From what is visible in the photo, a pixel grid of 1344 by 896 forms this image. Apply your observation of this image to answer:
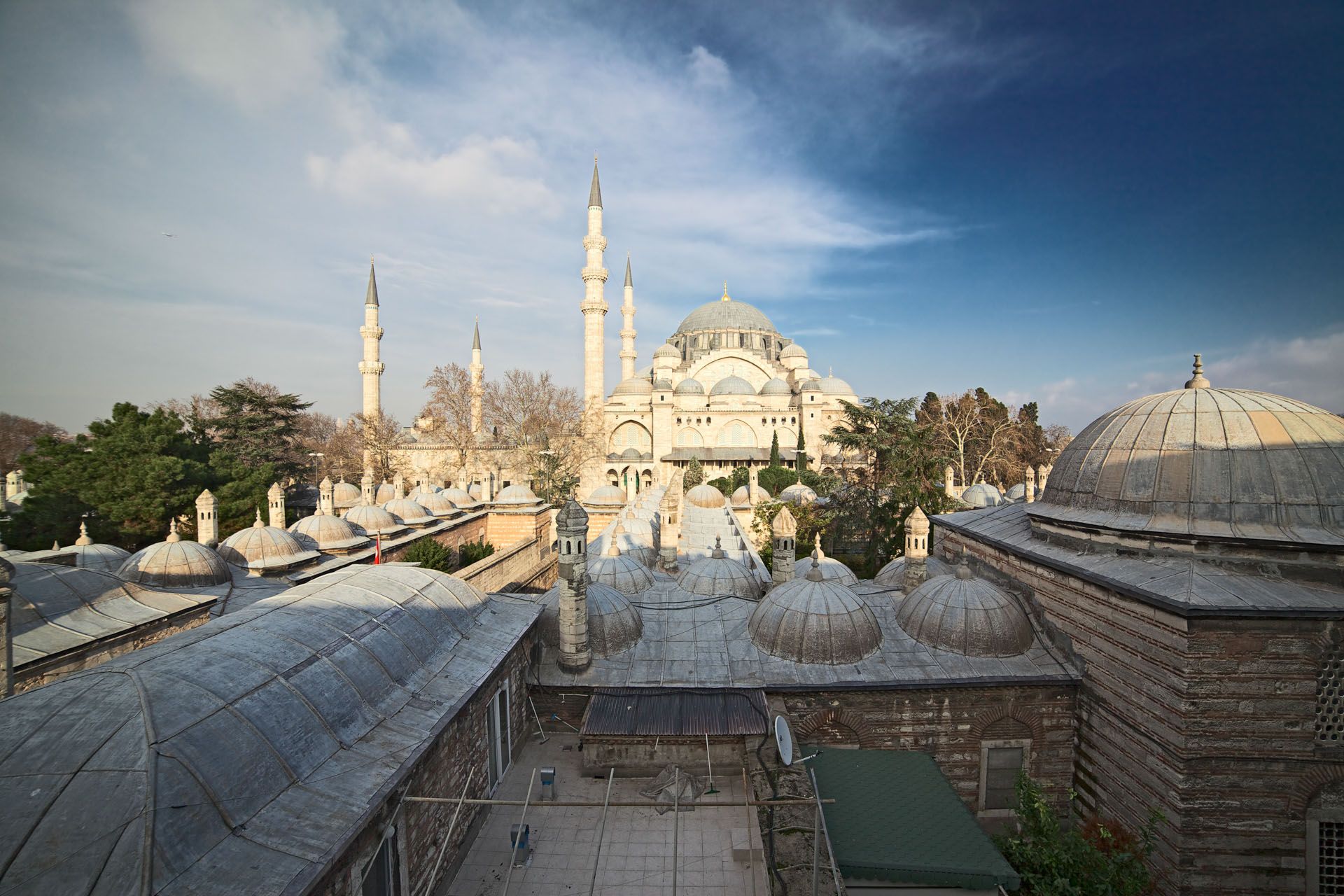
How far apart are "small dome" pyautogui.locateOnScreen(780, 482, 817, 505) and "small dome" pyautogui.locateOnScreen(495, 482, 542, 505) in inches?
452

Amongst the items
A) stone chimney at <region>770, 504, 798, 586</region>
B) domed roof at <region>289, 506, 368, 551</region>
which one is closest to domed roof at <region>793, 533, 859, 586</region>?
stone chimney at <region>770, 504, 798, 586</region>

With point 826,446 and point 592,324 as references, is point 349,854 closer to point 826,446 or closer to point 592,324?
point 592,324

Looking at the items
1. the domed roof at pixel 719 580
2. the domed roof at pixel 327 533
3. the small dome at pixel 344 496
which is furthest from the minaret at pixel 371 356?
the domed roof at pixel 719 580

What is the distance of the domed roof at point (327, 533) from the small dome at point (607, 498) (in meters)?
10.6

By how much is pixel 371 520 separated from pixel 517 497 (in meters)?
6.39

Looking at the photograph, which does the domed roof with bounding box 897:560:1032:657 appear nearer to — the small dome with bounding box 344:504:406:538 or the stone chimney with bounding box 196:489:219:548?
the small dome with bounding box 344:504:406:538

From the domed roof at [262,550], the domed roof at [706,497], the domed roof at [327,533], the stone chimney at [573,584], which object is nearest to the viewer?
the stone chimney at [573,584]

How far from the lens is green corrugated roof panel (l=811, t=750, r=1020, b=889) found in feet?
20.5

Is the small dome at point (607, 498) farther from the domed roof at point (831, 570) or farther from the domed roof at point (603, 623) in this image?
the domed roof at point (603, 623)

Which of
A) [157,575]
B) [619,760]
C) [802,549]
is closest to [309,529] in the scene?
[157,575]

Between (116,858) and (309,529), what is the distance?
52.4 feet

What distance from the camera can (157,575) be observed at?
12711mm

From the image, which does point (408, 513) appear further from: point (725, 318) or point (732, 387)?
point (725, 318)

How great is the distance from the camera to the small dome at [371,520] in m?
19.6
